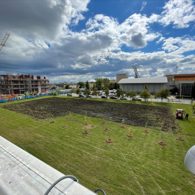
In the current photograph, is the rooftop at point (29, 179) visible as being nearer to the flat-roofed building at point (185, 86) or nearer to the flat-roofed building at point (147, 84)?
the flat-roofed building at point (147, 84)

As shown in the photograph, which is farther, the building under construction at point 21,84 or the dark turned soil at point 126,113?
the building under construction at point 21,84

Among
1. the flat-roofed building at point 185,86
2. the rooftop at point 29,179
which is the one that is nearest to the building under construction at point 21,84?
the flat-roofed building at point 185,86

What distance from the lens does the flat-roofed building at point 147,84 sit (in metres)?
39.7

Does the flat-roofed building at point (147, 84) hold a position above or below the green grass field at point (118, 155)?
above

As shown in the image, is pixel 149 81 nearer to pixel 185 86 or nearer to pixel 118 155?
pixel 185 86

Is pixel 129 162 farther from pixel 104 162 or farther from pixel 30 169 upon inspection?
pixel 30 169

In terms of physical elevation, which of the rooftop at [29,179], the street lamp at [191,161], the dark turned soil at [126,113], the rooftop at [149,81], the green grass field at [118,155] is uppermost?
the rooftop at [149,81]

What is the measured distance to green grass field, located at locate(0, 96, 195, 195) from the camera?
16.3 feet

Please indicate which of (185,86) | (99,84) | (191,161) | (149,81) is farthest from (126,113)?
(99,84)

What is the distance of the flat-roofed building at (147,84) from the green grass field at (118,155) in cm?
2966

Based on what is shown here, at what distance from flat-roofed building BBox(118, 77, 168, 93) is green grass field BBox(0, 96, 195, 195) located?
29.7m

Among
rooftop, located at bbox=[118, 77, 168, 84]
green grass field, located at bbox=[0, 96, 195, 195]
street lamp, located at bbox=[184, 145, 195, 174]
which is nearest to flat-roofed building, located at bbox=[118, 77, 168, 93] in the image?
rooftop, located at bbox=[118, 77, 168, 84]

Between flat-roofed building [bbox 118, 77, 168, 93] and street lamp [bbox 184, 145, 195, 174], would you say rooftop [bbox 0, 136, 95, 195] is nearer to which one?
street lamp [bbox 184, 145, 195, 174]

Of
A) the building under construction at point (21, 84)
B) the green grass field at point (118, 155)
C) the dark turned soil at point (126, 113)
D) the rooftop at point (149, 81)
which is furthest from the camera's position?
the building under construction at point (21, 84)
